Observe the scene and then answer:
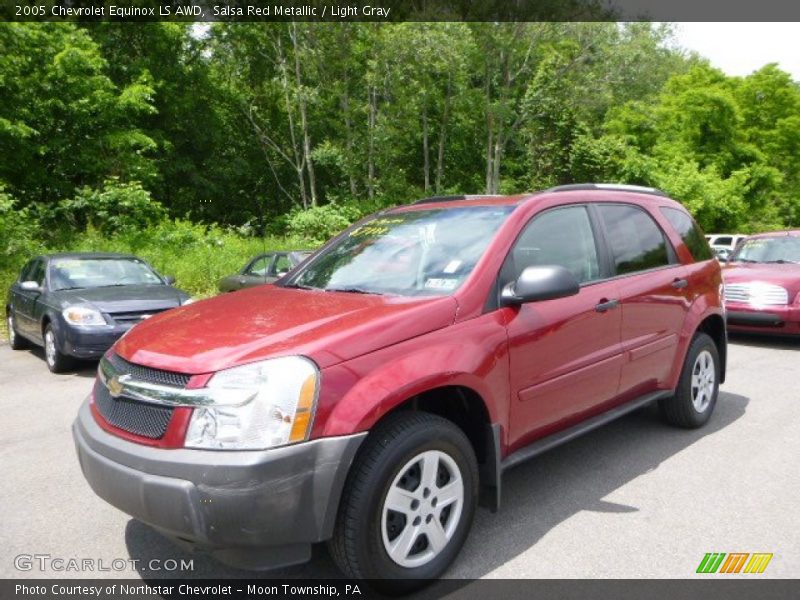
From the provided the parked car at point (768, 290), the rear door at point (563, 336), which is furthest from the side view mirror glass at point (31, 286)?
the parked car at point (768, 290)

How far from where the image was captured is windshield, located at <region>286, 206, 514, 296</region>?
11.3ft

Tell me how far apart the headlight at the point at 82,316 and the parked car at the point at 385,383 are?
4.32 meters

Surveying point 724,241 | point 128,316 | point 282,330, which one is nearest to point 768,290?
point 282,330

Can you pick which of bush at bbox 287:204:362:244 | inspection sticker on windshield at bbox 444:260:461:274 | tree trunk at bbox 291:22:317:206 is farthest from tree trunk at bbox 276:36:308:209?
inspection sticker on windshield at bbox 444:260:461:274

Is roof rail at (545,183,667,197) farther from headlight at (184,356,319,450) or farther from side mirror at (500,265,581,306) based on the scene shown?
headlight at (184,356,319,450)

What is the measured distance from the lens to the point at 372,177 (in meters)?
31.6

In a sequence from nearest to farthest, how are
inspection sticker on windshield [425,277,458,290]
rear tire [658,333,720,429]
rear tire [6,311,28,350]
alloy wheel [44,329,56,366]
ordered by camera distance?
inspection sticker on windshield [425,277,458,290] → rear tire [658,333,720,429] → alloy wheel [44,329,56,366] → rear tire [6,311,28,350]

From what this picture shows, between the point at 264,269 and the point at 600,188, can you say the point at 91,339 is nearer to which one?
the point at 600,188

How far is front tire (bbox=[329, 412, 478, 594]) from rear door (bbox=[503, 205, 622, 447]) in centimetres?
50

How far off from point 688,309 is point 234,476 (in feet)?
12.1

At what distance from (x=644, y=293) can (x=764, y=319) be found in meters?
5.55

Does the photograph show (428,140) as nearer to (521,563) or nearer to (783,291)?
(783,291)

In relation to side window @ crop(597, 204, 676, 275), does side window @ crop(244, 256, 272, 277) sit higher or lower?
lower

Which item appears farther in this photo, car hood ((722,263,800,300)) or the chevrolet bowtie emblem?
car hood ((722,263,800,300))
